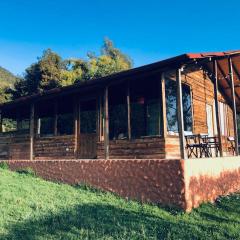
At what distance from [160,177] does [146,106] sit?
15.7ft

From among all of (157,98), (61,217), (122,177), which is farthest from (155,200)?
(157,98)

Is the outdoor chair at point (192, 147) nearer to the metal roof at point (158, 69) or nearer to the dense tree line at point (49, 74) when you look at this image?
the metal roof at point (158, 69)

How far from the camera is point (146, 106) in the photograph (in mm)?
12531

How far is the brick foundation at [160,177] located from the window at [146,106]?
2956 millimetres

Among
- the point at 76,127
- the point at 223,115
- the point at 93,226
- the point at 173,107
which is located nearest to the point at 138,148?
the point at 173,107

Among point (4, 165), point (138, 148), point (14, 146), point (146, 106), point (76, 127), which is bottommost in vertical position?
point (4, 165)

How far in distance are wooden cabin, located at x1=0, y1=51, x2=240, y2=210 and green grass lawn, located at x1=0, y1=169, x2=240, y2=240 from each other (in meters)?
2.17

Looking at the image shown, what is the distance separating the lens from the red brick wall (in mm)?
7924

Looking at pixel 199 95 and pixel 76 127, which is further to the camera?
pixel 199 95

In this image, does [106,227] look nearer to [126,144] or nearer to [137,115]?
[126,144]

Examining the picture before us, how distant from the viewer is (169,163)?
8.05m

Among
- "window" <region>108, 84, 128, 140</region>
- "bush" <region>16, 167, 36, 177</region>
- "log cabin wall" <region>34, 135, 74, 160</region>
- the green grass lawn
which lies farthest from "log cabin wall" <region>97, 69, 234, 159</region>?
"bush" <region>16, 167, 36, 177</region>

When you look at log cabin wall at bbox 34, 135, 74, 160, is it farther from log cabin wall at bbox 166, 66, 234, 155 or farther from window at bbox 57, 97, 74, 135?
log cabin wall at bbox 166, 66, 234, 155

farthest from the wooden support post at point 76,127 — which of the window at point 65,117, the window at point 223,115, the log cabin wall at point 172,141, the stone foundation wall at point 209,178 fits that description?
the window at point 223,115
